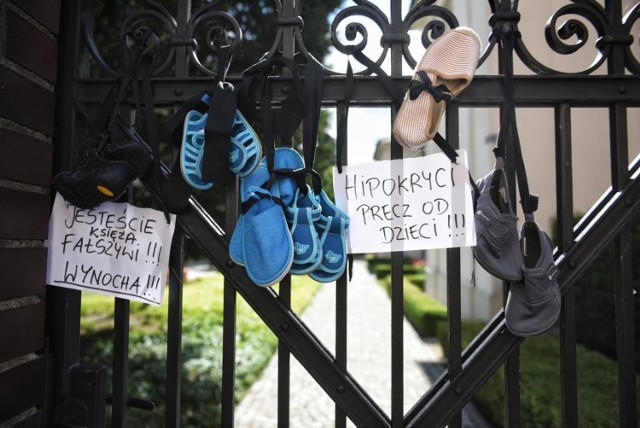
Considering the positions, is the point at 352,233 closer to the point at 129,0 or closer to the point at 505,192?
the point at 505,192

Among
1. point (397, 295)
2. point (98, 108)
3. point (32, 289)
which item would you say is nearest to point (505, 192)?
point (397, 295)

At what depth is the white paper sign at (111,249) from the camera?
4.25 feet

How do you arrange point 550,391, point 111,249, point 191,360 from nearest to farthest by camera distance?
point 111,249 → point 550,391 → point 191,360

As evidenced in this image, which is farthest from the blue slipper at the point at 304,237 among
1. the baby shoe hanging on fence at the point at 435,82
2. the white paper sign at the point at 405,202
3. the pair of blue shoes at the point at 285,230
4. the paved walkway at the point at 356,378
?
the paved walkway at the point at 356,378

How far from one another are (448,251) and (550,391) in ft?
11.5

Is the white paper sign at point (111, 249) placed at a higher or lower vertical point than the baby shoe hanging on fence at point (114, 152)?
lower

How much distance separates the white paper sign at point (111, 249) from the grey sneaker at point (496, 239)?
93 centimetres

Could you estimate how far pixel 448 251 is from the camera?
128 cm

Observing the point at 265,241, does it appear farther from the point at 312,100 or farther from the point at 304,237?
the point at 312,100

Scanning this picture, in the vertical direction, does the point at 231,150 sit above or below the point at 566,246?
above

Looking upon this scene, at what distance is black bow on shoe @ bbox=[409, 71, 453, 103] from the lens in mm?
1150

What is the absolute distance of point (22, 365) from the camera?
3.89 ft

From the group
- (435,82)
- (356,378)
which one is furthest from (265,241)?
(356,378)

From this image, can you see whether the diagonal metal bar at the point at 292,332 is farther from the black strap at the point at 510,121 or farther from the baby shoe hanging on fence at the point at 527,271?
the black strap at the point at 510,121
